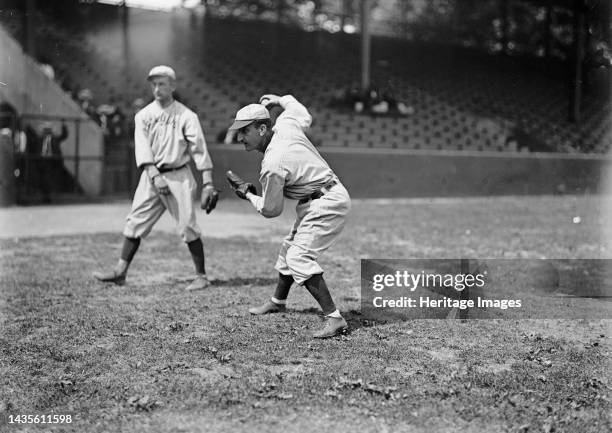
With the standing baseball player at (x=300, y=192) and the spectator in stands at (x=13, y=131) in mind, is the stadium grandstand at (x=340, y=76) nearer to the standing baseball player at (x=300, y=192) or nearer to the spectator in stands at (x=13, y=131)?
the spectator in stands at (x=13, y=131)

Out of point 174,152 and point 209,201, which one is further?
point 174,152

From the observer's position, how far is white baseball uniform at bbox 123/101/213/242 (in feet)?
20.3

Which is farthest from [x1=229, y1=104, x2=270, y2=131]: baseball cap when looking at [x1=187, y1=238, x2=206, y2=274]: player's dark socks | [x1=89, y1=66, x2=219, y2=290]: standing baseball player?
[x1=187, y1=238, x2=206, y2=274]: player's dark socks

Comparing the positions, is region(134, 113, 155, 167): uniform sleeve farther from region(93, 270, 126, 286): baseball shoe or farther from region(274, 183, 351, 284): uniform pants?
region(274, 183, 351, 284): uniform pants

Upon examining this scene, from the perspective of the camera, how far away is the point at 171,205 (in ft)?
20.8

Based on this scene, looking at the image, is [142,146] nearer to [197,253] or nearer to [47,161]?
[197,253]

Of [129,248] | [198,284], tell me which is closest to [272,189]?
[198,284]

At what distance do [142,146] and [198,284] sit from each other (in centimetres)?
136

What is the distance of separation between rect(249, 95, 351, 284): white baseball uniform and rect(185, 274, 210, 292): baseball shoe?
1646 mm

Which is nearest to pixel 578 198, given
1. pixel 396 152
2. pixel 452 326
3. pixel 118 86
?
pixel 396 152

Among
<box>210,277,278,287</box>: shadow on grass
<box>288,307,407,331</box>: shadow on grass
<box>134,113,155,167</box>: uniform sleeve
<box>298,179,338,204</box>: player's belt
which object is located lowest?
<box>210,277,278,287</box>: shadow on grass

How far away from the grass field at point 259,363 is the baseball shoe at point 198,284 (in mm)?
119

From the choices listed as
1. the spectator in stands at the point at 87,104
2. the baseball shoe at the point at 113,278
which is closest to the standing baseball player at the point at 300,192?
the baseball shoe at the point at 113,278

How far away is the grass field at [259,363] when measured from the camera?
3.27 meters
